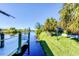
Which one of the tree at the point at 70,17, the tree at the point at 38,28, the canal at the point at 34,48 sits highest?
the tree at the point at 70,17

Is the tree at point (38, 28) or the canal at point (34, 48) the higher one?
the tree at point (38, 28)

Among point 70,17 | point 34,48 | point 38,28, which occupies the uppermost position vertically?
point 70,17

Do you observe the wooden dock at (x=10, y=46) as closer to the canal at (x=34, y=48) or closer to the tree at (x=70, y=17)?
the canal at (x=34, y=48)

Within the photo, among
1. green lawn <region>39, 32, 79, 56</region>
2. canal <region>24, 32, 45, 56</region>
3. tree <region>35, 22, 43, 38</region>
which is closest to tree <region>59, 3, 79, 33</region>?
green lawn <region>39, 32, 79, 56</region>

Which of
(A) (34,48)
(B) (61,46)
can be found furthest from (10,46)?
(B) (61,46)

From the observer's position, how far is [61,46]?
7.41 ft

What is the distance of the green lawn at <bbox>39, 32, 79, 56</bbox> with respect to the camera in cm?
222

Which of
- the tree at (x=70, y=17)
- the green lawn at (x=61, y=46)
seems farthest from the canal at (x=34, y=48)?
the tree at (x=70, y=17)

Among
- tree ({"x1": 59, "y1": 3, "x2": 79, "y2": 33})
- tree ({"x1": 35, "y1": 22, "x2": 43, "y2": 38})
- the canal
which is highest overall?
tree ({"x1": 59, "y1": 3, "x2": 79, "y2": 33})

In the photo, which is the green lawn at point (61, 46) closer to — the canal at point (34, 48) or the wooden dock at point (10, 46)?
the canal at point (34, 48)

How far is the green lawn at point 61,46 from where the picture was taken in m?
2.22

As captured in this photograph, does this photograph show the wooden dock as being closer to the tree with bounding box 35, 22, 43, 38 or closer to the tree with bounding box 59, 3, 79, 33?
the tree with bounding box 35, 22, 43, 38

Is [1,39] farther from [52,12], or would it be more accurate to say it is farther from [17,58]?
[52,12]

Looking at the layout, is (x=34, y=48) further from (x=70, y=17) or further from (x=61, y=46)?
(x=70, y=17)
